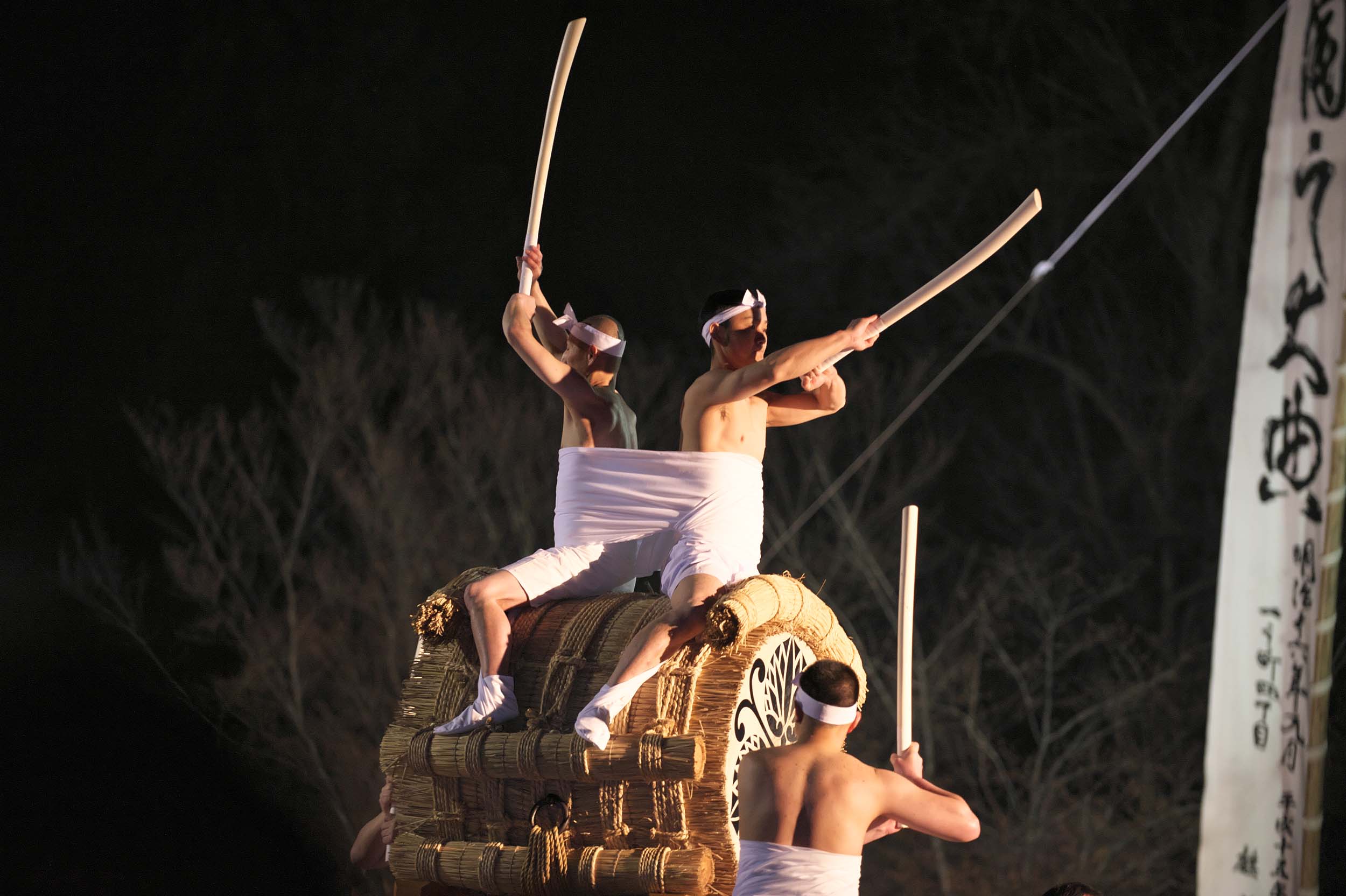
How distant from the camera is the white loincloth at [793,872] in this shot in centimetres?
368

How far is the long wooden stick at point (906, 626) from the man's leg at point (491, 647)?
1.09 meters

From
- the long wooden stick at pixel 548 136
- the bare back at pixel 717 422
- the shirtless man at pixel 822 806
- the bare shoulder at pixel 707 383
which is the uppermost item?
the long wooden stick at pixel 548 136

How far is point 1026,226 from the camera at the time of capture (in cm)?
1273

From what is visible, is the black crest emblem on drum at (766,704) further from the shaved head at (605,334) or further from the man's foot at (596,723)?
the shaved head at (605,334)

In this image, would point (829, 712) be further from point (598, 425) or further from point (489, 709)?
point (598, 425)

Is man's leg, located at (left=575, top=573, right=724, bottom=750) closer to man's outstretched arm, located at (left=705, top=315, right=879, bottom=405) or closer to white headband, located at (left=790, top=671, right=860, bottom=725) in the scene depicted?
white headband, located at (left=790, top=671, right=860, bottom=725)

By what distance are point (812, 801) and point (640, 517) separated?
123 cm

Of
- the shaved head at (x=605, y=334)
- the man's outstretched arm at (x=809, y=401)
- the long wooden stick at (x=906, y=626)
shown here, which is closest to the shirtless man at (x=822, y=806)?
the long wooden stick at (x=906, y=626)

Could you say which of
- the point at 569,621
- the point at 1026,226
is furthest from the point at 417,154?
the point at 569,621

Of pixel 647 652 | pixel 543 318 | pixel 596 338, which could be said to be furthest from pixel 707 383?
pixel 647 652

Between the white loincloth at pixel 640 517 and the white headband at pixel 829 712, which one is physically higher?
the white loincloth at pixel 640 517

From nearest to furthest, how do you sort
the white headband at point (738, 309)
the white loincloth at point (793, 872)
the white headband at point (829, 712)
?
the white loincloth at point (793, 872) → the white headband at point (829, 712) → the white headband at point (738, 309)

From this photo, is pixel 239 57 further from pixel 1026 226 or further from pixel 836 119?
pixel 1026 226

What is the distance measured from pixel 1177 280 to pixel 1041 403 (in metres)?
1.47
